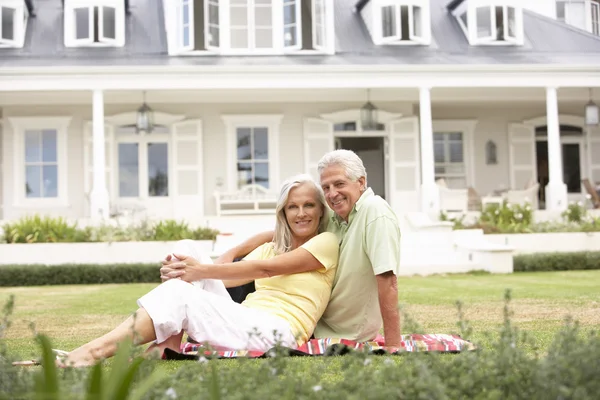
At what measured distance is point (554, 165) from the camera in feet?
48.6

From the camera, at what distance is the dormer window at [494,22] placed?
16.6 meters

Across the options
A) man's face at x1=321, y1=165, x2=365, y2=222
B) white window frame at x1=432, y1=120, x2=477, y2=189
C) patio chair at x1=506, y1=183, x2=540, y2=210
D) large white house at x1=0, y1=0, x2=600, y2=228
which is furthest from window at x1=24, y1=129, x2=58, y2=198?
man's face at x1=321, y1=165, x2=365, y2=222

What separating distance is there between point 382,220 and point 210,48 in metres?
12.5

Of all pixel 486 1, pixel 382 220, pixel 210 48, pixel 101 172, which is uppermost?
pixel 486 1

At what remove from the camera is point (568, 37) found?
1730cm

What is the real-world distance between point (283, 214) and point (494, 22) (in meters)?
14.0

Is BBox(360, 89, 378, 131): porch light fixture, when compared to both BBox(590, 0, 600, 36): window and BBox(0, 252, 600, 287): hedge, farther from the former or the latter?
BBox(590, 0, 600, 36): window

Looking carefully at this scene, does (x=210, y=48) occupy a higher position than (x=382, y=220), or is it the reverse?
(x=210, y=48)

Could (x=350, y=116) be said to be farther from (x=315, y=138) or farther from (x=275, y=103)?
(x=275, y=103)

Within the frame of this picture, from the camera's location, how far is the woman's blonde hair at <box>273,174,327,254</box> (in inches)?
154

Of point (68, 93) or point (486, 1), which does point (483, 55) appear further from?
point (68, 93)

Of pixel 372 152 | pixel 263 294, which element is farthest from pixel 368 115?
pixel 263 294

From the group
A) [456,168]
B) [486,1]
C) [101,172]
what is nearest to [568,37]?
[486,1]

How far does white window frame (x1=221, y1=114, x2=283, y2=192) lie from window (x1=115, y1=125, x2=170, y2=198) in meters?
1.37
